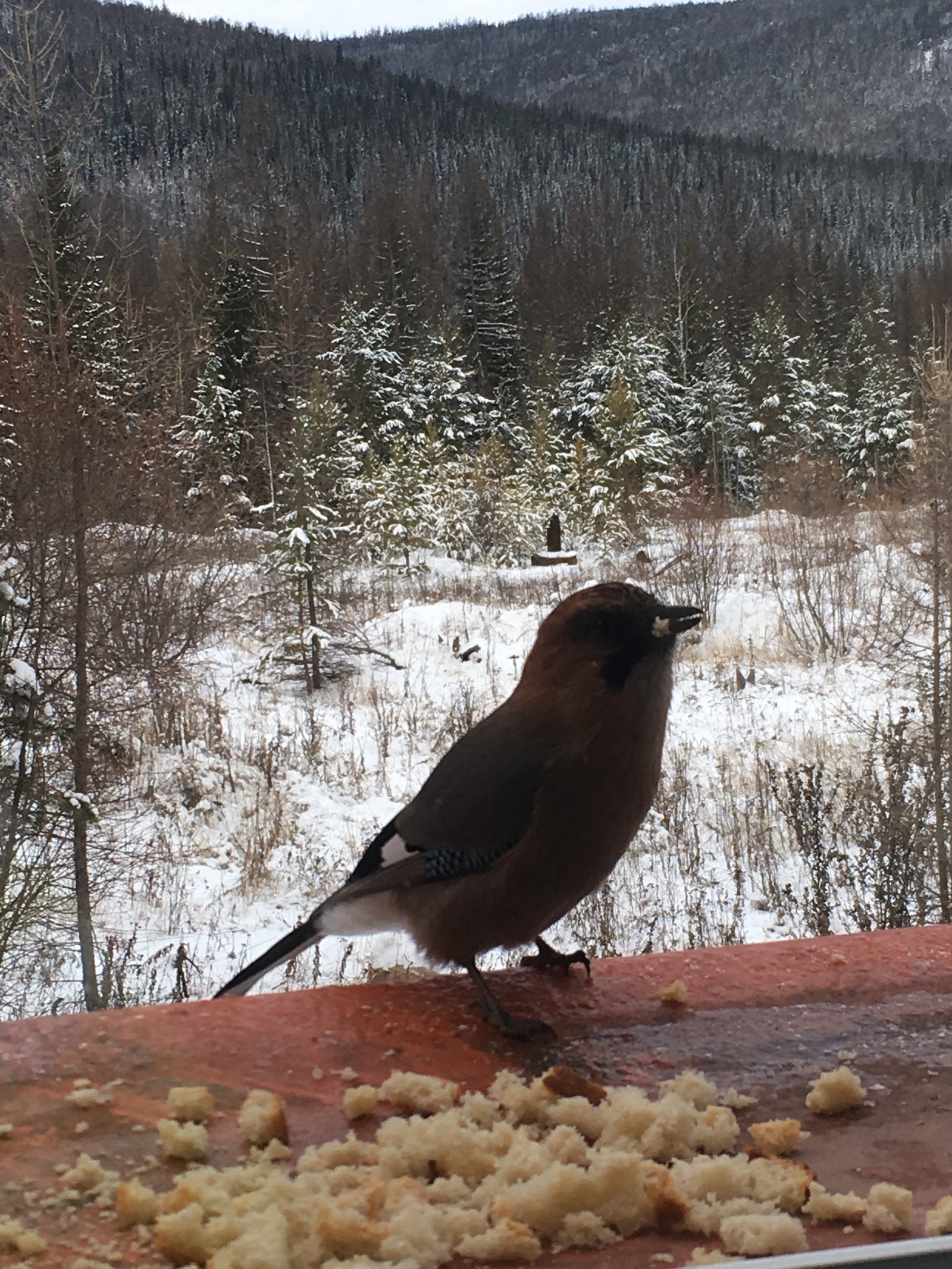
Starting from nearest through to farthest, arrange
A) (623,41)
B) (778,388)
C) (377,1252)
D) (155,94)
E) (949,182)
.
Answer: (377,1252) → (778,388) → (949,182) → (155,94) → (623,41)

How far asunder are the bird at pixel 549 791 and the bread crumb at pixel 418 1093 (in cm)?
22

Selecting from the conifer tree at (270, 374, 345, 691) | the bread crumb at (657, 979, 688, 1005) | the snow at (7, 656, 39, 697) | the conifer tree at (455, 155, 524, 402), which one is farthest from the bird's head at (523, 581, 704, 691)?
the conifer tree at (455, 155, 524, 402)

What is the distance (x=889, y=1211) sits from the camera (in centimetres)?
85

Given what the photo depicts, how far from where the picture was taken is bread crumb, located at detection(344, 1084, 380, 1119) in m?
1.13

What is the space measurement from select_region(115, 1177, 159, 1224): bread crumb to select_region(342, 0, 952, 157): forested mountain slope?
97.5 meters

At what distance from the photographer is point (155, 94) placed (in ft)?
259

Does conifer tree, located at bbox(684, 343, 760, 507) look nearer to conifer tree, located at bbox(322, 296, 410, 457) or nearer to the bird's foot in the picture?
conifer tree, located at bbox(322, 296, 410, 457)

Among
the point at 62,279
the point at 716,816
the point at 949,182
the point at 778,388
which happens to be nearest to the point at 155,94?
the point at 949,182

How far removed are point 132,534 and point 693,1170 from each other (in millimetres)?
7099

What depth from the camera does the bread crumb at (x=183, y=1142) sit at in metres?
1.05

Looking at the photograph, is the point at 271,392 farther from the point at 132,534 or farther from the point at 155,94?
the point at 155,94

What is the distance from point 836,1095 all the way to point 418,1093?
43 cm

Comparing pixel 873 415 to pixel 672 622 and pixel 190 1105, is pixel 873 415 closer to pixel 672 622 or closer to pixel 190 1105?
pixel 672 622

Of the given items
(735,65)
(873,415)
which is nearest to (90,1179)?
(873,415)
